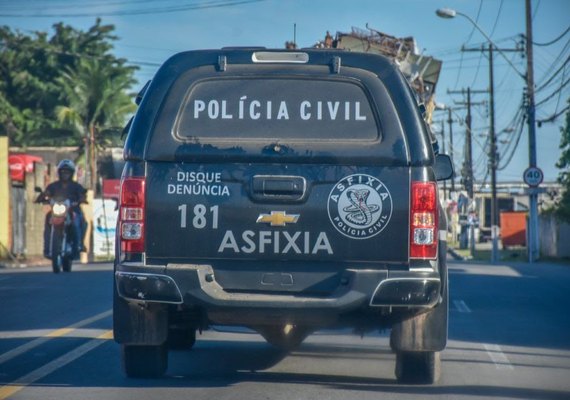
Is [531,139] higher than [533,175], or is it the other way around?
[531,139]

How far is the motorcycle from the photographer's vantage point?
1880 centimetres

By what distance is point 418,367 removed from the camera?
26.1 ft

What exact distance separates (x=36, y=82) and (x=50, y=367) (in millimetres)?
51438

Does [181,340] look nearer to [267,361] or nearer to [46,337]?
[267,361]

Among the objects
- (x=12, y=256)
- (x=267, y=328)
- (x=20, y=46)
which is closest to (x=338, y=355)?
(x=267, y=328)

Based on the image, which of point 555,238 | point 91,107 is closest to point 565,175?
point 555,238

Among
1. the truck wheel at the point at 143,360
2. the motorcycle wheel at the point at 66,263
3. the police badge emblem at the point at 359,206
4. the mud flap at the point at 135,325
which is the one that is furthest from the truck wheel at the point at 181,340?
the motorcycle wheel at the point at 66,263

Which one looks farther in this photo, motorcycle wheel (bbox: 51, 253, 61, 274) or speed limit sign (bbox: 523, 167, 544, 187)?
speed limit sign (bbox: 523, 167, 544, 187)

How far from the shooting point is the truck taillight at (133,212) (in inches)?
278

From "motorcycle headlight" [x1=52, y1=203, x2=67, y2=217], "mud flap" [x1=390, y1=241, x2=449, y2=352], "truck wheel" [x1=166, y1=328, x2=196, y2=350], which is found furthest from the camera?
"motorcycle headlight" [x1=52, y1=203, x2=67, y2=217]

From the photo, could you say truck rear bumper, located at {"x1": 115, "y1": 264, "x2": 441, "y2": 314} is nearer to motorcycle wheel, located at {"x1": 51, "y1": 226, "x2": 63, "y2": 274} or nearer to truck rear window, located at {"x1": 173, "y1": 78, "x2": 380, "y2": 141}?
truck rear window, located at {"x1": 173, "y1": 78, "x2": 380, "y2": 141}

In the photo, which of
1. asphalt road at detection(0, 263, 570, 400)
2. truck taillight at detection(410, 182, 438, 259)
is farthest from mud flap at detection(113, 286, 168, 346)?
truck taillight at detection(410, 182, 438, 259)

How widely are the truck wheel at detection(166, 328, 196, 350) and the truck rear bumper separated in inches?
102

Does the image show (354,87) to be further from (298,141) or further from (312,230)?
(312,230)
